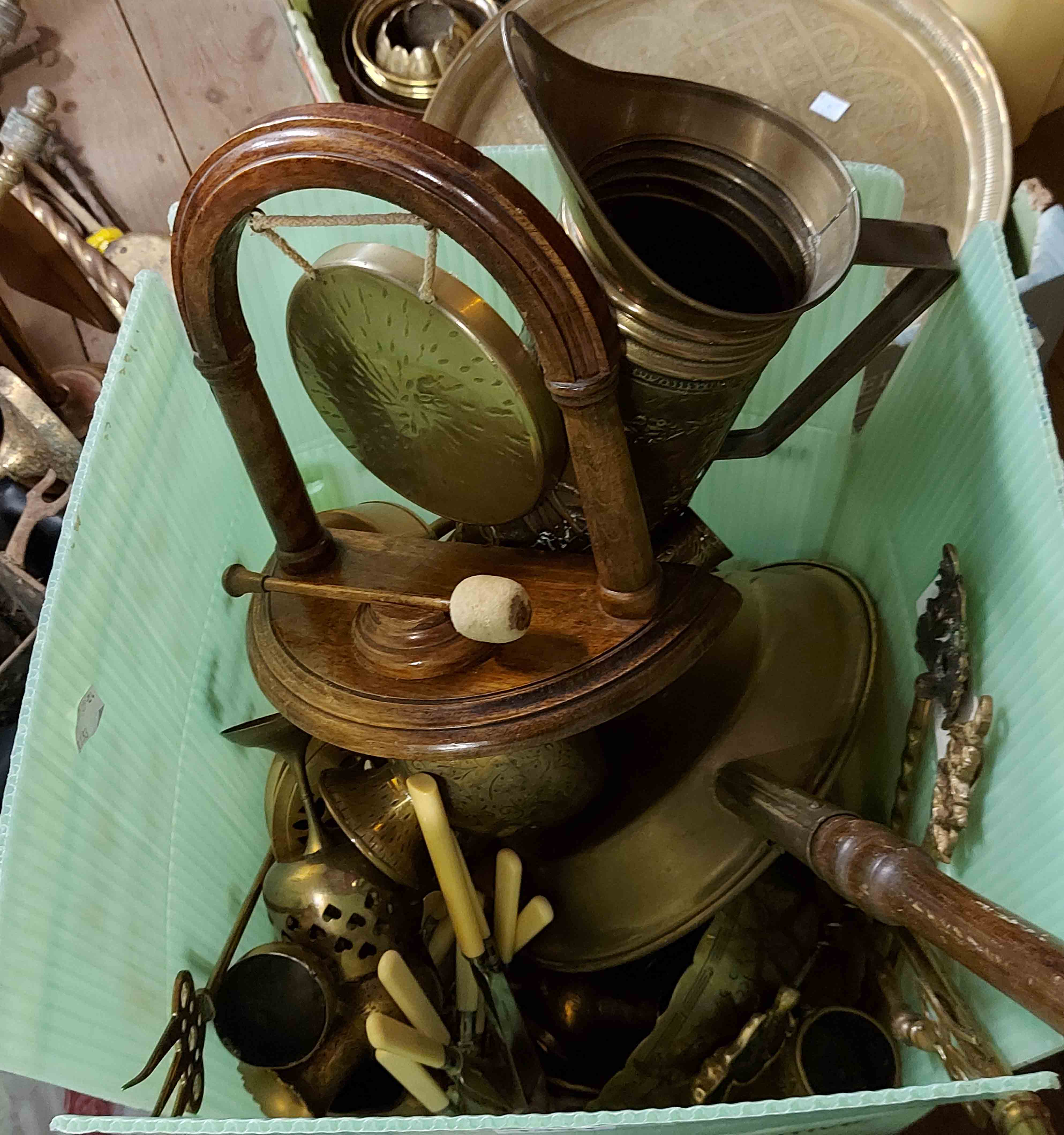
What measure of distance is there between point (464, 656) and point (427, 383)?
0.47 feet

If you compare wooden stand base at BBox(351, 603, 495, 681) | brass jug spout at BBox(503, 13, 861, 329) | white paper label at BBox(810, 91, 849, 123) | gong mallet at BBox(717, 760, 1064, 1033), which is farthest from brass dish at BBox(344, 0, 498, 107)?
gong mallet at BBox(717, 760, 1064, 1033)

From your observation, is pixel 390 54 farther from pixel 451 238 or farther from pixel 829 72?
pixel 451 238

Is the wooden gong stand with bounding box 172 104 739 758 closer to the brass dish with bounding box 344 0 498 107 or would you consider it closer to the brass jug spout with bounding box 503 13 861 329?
the brass jug spout with bounding box 503 13 861 329

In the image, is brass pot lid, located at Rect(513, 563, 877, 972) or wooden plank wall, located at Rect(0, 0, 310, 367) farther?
wooden plank wall, located at Rect(0, 0, 310, 367)

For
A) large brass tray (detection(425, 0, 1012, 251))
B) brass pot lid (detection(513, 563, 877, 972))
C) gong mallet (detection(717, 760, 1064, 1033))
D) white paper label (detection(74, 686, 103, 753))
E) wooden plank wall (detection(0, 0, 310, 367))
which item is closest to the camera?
gong mallet (detection(717, 760, 1064, 1033))

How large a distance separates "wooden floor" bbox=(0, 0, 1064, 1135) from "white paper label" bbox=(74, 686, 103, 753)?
0.82m

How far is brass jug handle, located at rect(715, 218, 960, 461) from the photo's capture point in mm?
476

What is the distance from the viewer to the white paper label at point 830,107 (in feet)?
2.81

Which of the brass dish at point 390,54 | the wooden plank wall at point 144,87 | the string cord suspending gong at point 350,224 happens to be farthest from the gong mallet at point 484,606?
the wooden plank wall at point 144,87

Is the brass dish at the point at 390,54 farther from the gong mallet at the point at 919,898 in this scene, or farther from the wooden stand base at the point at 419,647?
the gong mallet at the point at 919,898

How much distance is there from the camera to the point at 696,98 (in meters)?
0.44

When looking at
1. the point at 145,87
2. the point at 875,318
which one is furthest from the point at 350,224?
the point at 145,87

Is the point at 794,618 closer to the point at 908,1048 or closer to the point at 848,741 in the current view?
the point at 848,741

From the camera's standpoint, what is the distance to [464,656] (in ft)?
1.56
